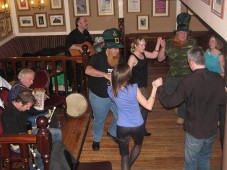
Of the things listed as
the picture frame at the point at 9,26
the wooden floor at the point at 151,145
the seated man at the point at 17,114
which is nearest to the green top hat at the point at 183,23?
the wooden floor at the point at 151,145

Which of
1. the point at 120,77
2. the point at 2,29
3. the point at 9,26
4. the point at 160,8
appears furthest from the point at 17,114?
the point at 160,8

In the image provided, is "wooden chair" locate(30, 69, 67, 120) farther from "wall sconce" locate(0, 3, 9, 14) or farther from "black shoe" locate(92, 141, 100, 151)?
"wall sconce" locate(0, 3, 9, 14)

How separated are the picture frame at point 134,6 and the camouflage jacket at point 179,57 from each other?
4129mm

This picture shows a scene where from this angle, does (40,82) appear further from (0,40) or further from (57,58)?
(0,40)

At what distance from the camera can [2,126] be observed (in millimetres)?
3812

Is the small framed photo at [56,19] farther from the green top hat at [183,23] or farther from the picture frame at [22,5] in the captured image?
the green top hat at [183,23]

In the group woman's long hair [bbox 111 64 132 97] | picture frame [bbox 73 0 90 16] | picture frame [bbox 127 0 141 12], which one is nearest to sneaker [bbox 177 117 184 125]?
woman's long hair [bbox 111 64 132 97]

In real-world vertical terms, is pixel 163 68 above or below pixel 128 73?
below

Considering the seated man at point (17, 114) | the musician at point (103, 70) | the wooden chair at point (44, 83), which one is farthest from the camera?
the wooden chair at point (44, 83)

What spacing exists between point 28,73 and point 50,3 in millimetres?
4773

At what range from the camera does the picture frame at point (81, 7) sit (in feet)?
29.2

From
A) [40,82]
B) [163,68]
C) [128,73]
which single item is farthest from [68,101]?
[163,68]

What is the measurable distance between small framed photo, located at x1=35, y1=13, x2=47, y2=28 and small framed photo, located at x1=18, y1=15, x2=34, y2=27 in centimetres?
16

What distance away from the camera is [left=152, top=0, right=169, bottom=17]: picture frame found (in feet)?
28.9
